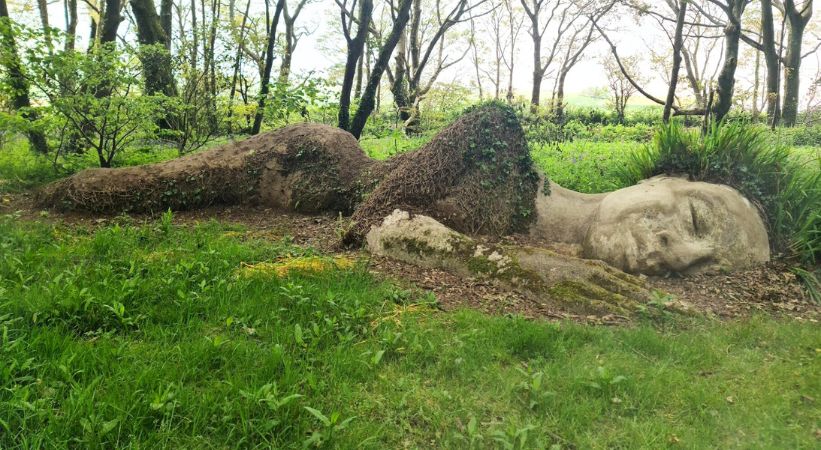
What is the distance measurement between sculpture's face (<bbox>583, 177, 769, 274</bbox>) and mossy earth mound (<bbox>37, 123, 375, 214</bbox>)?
325cm

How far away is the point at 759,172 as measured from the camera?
5570mm

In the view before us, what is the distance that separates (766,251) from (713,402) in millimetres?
3293

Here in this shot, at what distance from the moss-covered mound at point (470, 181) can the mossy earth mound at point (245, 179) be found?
4.05ft

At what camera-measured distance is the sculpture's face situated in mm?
4816

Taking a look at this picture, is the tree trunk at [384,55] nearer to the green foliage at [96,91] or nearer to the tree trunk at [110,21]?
the green foliage at [96,91]

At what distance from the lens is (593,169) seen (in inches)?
303

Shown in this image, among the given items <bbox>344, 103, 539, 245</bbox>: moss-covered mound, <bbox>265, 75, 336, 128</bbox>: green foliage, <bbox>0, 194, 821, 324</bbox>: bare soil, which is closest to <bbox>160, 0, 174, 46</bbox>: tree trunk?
<bbox>265, 75, 336, 128</bbox>: green foliage

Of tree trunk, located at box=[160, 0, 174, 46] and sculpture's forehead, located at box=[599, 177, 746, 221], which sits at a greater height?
tree trunk, located at box=[160, 0, 174, 46]

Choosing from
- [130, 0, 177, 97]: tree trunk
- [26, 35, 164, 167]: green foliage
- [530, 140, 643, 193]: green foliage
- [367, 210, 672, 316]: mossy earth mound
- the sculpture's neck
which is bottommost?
[367, 210, 672, 316]: mossy earth mound

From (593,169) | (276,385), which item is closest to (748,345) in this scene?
(276,385)

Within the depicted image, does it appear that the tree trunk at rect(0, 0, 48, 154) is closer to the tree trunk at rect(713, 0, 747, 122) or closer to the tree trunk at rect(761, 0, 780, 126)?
the tree trunk at rect(713, 0, 747, 122)

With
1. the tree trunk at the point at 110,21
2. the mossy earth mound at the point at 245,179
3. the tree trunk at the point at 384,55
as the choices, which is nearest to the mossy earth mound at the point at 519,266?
the mossy earth mound at the point at 245,179

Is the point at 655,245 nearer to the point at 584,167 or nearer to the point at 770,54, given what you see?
the point at 584,167

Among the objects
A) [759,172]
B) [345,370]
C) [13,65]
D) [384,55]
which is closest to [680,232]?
[759,172]
